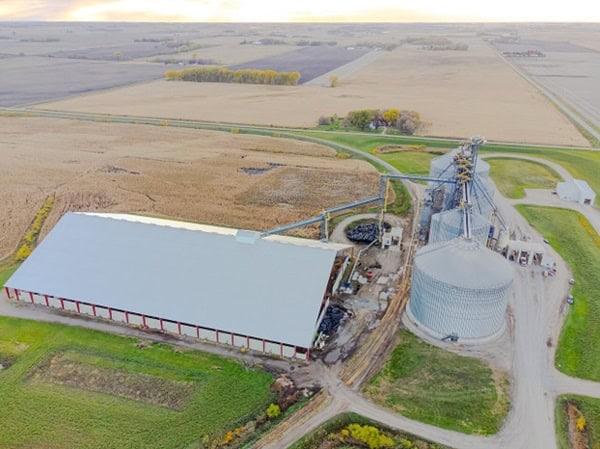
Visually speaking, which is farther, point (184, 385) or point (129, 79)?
point (129, 79)

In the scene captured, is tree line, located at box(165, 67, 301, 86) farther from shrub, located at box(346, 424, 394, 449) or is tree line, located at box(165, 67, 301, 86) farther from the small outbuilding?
shrub, located at box(346, 424, 394, 449)

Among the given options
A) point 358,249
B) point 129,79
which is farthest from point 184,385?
point 129,79

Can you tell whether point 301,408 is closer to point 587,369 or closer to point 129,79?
point 587,369

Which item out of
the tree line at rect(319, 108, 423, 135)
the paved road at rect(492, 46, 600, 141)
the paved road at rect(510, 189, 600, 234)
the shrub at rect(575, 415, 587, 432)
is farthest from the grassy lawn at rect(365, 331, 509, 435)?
the paved road at rect(492, 46, 600, 141)

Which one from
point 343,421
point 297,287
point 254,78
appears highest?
point 254,78

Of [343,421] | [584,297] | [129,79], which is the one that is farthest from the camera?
[129,79]

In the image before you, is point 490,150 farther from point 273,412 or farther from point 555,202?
point 273,412

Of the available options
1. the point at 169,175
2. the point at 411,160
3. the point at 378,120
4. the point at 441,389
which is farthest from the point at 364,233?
the point at 378,120
